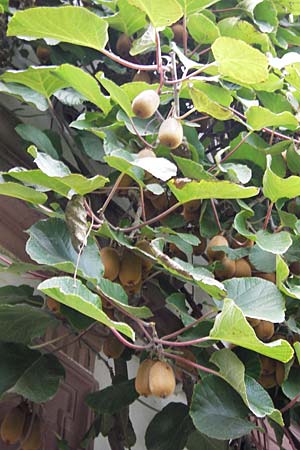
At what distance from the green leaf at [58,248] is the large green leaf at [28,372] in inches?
8.0

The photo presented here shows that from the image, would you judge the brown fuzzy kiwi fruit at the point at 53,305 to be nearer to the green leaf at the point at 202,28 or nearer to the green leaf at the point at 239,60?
the green leaf at the point at 239,60

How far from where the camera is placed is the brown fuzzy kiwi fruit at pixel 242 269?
796 millimetres

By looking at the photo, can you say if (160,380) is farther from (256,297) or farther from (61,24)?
(61,24)

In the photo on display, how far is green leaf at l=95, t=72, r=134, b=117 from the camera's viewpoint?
0.69m

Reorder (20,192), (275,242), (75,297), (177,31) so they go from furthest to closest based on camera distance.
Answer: (177,31) → (275,242) → (20,192) → (75,297)

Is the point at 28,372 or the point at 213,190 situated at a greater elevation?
the point at 213,190

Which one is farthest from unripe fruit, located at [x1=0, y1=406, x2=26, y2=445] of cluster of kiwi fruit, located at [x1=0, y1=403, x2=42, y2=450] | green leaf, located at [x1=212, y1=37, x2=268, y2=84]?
green leaf, located at [x1=212, y1=37, x2=268, y2=84]

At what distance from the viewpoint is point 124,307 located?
0.62 meters

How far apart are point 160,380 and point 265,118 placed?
1.31 feet

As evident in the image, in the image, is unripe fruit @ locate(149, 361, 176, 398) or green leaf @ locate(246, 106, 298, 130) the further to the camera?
green leaf @ locate(246, 106, 298, 130)

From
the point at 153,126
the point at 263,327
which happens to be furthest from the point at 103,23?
the point at 263,327

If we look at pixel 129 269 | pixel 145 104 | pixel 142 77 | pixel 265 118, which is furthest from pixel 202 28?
pixel 129 269

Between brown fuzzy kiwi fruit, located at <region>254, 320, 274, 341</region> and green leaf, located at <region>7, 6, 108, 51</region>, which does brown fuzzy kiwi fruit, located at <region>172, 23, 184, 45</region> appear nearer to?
green leaf, located at <region>7, 6, 108, 51</region>

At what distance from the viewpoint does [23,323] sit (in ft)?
2.51
